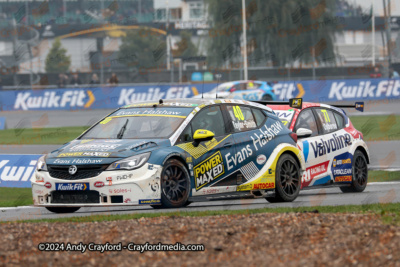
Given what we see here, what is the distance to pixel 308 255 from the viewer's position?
234 inches

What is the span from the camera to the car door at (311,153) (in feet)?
38.6

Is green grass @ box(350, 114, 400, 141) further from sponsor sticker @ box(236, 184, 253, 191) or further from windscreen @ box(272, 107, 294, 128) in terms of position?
sponsor sticker @ box(236, 184, 253, 191)

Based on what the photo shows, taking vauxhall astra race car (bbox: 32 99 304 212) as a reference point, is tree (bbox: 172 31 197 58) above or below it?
above

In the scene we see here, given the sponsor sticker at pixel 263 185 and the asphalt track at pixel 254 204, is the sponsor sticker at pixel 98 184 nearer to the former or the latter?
the asphalt track at pixel 254 204

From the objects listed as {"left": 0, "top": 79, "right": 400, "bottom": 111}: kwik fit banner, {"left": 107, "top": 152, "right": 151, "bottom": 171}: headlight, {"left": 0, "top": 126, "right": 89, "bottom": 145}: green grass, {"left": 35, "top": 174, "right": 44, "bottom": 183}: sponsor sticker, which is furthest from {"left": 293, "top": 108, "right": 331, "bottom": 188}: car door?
{"left": 0, "top": 79, "right": 400, "bottom": 111}: kwik fit banner

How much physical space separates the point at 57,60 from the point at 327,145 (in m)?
49.7

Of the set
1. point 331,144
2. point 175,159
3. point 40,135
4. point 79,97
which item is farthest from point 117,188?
point 79,97

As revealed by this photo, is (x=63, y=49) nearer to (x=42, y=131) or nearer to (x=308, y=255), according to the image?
(x=42, y=131)

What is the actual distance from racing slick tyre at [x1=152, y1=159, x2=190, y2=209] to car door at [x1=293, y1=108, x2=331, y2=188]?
2.32 m

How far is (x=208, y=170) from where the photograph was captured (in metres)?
10.4

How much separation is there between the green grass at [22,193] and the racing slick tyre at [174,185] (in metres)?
3.40

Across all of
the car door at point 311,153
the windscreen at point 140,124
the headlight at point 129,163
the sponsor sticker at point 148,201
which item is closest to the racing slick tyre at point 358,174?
the car door at point 311,153

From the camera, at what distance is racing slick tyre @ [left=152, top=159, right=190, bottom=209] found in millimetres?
9711

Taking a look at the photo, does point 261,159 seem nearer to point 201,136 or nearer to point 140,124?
point 201,136
